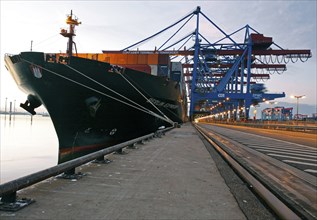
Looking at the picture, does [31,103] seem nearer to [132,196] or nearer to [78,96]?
[78,96]

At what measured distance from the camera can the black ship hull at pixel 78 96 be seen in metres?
14.4

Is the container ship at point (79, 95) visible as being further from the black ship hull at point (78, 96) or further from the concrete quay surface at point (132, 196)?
the concrete quay surface at point (132, 196)

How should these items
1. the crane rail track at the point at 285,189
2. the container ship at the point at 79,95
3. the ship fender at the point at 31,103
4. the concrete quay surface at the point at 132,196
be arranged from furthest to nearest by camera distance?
1. the ship fender at the point at 31,103
2. the container ship at the point at 79,95
3. the crane rail track at the point at 285,189
4. the concrete quay surface at the point at 132,196

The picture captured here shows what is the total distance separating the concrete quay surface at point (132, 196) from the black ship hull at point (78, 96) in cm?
965

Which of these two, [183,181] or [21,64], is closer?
[183,181]

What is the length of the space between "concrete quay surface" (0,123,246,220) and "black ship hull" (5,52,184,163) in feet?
31.7

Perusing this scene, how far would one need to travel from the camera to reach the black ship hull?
567 inches

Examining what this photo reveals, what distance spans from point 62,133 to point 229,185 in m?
12.0

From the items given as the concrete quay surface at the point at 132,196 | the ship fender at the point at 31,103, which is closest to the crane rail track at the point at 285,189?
the concrete quay surface at the point at 132,196

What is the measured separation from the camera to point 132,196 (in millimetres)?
3852

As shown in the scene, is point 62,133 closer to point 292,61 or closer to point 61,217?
point 61,217

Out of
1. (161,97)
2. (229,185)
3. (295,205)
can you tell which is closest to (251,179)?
(229,185)

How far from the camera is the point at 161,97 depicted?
22062 millimetres

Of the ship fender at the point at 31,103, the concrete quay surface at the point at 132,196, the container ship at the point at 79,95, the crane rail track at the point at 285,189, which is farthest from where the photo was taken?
the ship fender at the point at 31,103
